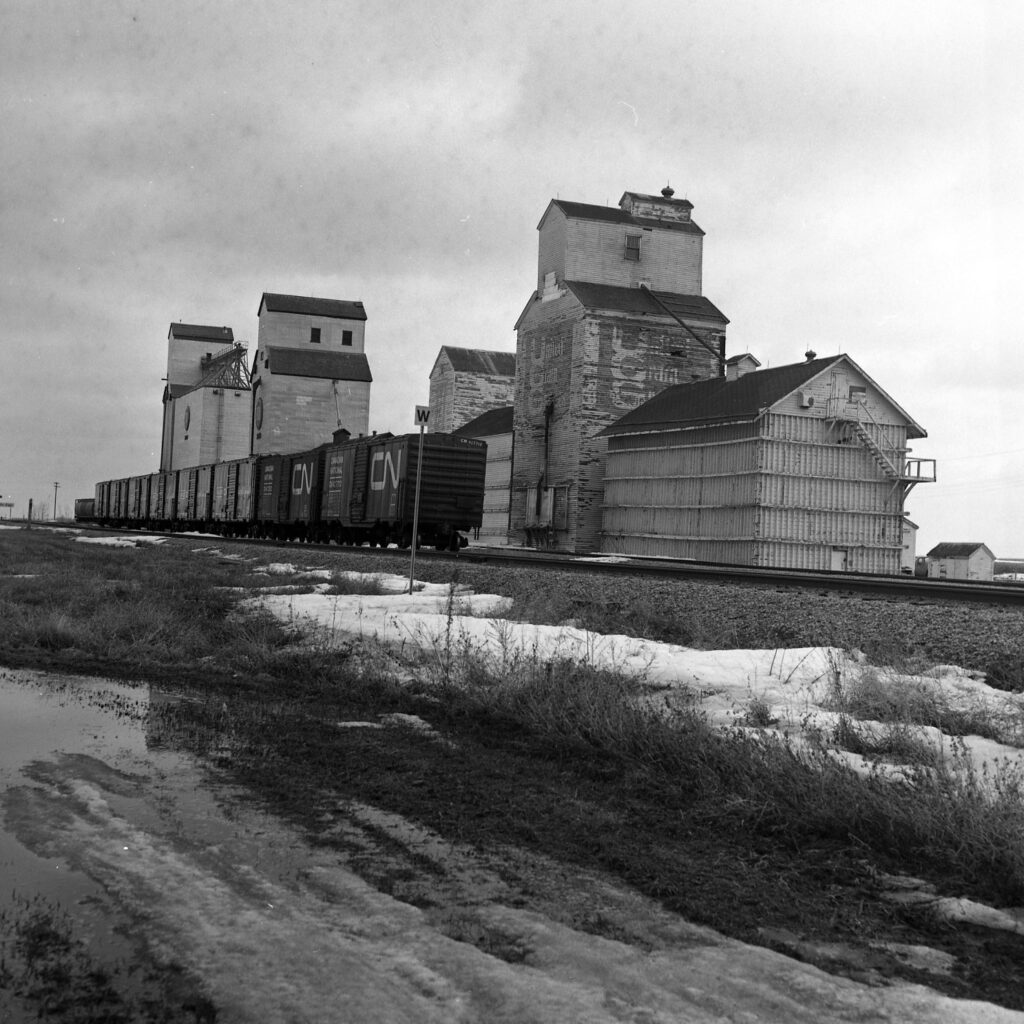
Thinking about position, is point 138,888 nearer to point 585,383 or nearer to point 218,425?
point 585,383

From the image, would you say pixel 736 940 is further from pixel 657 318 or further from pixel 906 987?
pixel 657 318

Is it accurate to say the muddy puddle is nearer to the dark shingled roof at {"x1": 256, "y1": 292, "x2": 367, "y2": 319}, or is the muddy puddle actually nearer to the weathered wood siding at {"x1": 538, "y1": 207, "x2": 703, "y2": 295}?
the weathered wood siding at {"x1": 538, "y1": 207, "x2": 703, "y2": 295}

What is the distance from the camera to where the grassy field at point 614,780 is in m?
3.72

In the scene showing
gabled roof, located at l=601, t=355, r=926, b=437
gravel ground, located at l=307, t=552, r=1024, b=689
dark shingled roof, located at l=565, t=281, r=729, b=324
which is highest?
dark shingled roof, located at l=565, t=281, r=729, b=324

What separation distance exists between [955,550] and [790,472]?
4145 centimetres

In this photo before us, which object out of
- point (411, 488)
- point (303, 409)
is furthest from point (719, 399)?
point (303, 409)

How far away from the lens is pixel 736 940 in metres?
3.36

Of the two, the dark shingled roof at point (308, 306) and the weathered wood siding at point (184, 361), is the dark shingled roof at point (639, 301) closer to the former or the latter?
the dark shingled roof at point (308, 306)

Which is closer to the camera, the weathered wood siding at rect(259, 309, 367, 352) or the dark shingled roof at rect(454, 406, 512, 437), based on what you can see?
the dark shingled roof at rect(454, 406, 512, 437)

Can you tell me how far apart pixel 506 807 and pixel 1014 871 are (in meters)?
2.19

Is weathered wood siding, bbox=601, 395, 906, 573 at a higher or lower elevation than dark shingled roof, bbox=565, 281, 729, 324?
lower

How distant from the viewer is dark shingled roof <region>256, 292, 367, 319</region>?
205ft

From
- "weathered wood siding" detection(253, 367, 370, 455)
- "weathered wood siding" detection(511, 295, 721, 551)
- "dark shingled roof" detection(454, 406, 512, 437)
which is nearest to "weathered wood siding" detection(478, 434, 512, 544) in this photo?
"dark shingled roof" detection(454, 406, 512, 437)

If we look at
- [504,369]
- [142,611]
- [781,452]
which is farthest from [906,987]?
[504,369]
